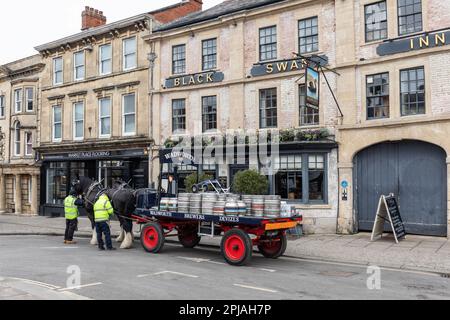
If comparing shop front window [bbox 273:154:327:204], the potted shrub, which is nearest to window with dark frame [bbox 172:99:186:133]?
shop front window [bbox 273:154:327:204]

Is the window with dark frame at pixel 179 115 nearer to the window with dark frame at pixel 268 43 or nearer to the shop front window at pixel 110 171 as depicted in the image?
the shop front window at pixel 110 171

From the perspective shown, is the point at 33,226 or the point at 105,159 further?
the point at 105,159

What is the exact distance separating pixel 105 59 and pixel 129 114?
3.64 metres

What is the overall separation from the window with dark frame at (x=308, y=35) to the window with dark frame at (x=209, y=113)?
4588 millimetres

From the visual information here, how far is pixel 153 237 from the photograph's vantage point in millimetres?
12578

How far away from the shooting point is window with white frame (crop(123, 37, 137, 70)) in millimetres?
23000

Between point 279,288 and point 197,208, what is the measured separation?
3761 millimetres

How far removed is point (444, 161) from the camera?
14.6 metres

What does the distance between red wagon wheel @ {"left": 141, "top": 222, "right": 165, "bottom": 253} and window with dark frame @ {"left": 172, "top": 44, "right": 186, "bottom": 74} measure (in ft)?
34.2

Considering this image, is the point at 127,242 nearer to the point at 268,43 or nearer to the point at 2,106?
the point at 268,43

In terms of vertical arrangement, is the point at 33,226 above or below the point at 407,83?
below

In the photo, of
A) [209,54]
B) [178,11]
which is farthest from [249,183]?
[178,11]
